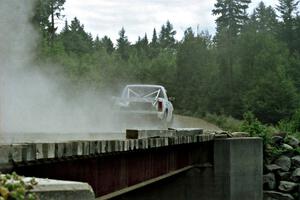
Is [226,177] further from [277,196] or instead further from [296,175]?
[296,175]

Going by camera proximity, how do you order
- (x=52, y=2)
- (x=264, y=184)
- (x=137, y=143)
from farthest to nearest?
(x=52, y=2) < (x=264, y=184) < (x=137, y=143)

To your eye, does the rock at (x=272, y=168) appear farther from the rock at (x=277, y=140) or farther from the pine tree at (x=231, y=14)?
the pine tree at (x=231, y=14)

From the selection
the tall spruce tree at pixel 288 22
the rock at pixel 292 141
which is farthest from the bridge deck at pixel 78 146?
the tall spruce tree at pixel 288 22

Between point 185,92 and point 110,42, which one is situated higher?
point 110,42

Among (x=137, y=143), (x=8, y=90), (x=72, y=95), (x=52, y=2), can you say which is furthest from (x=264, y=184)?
(x=52, y=2)

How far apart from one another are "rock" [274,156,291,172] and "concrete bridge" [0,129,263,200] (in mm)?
3315

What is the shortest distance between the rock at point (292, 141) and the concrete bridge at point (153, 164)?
16.8ft

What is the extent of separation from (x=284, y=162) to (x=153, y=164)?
1213 cm

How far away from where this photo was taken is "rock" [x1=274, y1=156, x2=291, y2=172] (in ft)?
81.3

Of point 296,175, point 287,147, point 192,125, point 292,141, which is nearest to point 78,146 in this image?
point 296,175

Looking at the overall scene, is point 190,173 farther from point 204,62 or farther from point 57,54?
point 204,62

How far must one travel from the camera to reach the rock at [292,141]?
87.2 ft

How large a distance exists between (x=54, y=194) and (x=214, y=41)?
105349 millimetres

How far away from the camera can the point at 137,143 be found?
1191 centimetres
